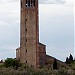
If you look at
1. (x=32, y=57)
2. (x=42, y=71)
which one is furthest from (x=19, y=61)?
(x=42, y=71)

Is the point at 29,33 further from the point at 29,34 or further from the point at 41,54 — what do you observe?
the point at 41,54

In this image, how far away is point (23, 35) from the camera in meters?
46.1

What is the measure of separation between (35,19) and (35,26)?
0.64m

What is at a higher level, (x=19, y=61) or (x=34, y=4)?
(x=34, y=4)

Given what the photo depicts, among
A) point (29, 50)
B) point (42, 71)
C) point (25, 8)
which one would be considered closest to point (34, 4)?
point (25, 8)

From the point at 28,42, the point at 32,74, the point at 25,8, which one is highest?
the point at 25,8

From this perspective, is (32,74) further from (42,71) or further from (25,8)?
(25,8)

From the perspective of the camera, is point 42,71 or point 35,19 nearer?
point 42,71

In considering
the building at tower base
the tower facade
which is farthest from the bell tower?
the building at tower base

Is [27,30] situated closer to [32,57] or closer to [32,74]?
[32,57]

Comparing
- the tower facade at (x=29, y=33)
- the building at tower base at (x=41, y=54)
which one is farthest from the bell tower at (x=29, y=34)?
the building at tower base at (x=41, y=54)

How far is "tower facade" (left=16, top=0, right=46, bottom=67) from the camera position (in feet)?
150

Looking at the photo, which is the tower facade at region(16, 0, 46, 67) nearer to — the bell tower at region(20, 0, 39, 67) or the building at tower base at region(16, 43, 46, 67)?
the bell tower at region(20, 0, 39, 67)

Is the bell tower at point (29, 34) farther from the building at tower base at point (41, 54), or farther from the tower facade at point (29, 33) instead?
the building at tower base at point (41, 54)
